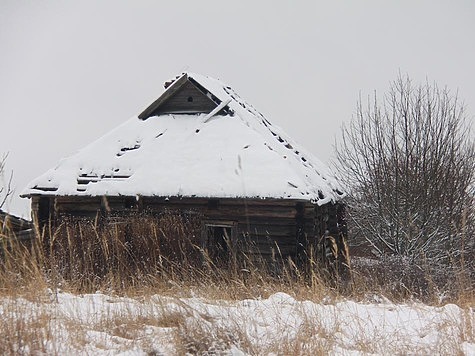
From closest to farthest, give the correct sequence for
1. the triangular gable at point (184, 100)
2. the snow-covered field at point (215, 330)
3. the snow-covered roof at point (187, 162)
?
the snow-covered field at point (215, 330), the snow-covered roof at point (187, 162), the triangular gable at point (184, 100)

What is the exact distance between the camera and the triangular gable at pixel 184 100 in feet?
36.0

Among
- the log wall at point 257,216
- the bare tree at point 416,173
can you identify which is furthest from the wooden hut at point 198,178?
the bare tree at point 416,173

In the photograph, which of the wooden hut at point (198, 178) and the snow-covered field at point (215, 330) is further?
the wooden hut at point (198, 178)

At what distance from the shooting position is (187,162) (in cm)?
930

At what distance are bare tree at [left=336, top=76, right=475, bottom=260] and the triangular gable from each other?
5694 mm

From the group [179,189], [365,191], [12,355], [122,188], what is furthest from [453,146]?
[12,355]

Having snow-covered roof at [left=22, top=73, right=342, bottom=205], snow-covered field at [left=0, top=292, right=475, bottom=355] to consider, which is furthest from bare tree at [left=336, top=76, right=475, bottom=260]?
snow-covered field at [left=0, top=292, right=475, bottom=355]

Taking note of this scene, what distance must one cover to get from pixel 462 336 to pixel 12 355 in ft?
10.6

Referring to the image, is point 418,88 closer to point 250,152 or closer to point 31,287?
point 250,152

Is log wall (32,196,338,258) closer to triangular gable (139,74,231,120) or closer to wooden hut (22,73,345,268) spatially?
wooden hut (22,73,345,268)

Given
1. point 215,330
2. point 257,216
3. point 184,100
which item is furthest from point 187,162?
point 215,330

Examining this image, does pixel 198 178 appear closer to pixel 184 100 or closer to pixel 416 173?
pixel 184 100

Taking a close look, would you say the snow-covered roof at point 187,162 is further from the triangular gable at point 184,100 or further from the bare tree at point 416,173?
the bare tree at point 416,173

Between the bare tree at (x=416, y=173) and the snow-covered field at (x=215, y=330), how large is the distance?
917cm
